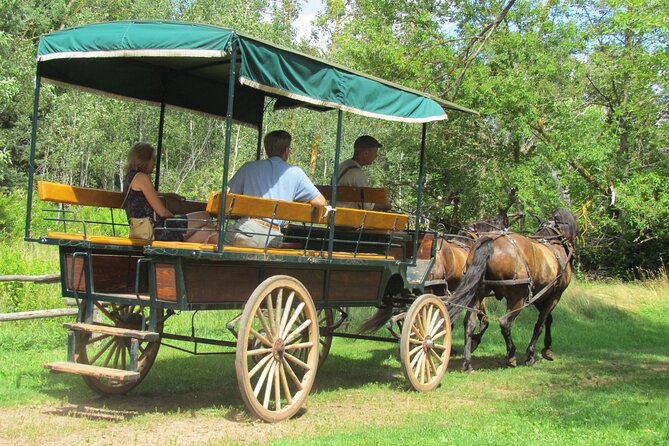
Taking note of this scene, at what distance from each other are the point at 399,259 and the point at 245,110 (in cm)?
260

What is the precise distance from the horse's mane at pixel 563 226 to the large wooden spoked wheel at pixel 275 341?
6529 millimetres

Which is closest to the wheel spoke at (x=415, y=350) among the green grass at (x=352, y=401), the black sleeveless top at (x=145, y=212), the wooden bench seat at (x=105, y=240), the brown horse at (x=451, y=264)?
the green grass at (x=352, y=401)

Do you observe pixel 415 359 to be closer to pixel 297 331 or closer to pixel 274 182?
pixel 297 331

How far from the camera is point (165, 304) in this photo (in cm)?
597

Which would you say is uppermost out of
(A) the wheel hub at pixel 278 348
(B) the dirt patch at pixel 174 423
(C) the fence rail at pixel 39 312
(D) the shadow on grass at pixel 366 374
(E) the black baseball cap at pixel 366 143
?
(E) the black baseball cap at pixel 366 143

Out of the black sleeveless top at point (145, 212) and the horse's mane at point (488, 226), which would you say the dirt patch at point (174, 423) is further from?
the horse's mane at point (488, 226)

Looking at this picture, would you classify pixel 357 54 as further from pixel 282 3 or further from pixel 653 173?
pixel 282 3

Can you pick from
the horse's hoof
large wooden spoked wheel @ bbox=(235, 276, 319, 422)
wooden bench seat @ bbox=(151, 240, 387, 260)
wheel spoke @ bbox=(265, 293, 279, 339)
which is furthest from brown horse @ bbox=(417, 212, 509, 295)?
wheel spoke @ bbox=(265, 293, 279, 339)

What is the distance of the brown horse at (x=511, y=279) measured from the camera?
10.1 m

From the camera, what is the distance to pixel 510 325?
10.4 metres

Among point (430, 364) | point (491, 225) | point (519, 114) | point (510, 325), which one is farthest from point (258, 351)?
point (519, 114)

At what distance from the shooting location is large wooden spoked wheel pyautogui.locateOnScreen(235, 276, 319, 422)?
597 centimetres

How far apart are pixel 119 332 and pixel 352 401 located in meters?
2.63

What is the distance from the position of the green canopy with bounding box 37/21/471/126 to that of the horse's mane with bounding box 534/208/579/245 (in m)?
4.51
